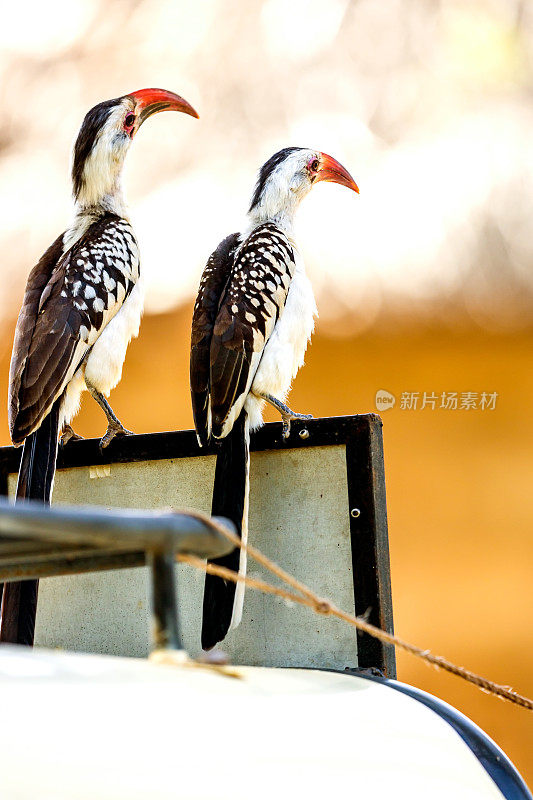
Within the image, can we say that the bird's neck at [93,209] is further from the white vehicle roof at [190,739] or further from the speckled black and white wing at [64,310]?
the white vehicle roof at [190,739]

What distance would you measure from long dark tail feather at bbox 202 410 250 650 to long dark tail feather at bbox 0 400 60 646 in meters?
0.37


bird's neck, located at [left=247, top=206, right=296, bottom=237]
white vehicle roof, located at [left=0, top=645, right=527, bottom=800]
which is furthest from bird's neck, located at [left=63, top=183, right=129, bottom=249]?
white vehicle roof, located at [left=0, top=645, right=527, bottom=800]

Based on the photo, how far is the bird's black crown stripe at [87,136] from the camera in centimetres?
282

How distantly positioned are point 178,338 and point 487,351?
1442 mm

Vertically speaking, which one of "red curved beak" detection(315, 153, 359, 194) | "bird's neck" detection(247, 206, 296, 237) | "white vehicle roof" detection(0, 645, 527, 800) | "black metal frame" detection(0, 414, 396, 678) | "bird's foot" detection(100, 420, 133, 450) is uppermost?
"red curved beak" detection(315, 153, 359, 194)

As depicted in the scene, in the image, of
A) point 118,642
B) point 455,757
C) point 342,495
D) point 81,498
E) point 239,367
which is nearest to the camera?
point 455,757

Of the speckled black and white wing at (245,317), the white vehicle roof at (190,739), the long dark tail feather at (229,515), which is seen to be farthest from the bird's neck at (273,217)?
the white vehicle roof at (190,739)

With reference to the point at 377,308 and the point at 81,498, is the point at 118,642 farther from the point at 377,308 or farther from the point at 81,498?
the point at 377,308

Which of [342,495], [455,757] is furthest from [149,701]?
[342,495]

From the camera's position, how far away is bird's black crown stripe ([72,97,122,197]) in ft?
9.24

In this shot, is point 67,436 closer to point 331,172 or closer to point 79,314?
point 79,314

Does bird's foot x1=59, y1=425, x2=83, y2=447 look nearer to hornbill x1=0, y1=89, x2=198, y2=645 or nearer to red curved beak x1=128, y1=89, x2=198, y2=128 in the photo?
hornbill x1=0, y1=89, x2=198, y2=645

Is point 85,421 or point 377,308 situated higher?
point 377,308

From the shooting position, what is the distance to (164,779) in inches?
23.1
